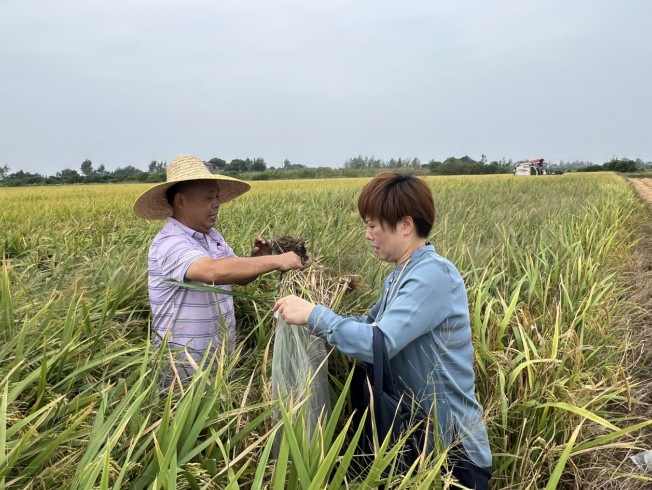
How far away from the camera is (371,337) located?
1145 mm

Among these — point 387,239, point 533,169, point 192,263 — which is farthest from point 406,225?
point 533,169

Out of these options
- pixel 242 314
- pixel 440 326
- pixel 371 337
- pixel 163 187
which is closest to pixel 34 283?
pixel 163 187

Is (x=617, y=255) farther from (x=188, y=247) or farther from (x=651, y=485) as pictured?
(x=188, y=247)

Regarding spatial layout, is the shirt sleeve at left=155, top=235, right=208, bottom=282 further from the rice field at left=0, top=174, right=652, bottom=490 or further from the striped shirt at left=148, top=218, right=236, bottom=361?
the rice field at left=0, top=174, right=652, bottom=490

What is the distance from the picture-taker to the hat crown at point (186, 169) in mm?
1883

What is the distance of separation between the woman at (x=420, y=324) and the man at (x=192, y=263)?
41 centimetres

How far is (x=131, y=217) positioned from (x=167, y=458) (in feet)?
16.6

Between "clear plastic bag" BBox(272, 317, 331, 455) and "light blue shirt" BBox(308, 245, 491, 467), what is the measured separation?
0.14m

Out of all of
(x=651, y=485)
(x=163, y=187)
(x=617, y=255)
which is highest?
(x=163, y=187)

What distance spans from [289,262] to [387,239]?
48cm

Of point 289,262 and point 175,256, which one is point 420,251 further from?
point 175,256

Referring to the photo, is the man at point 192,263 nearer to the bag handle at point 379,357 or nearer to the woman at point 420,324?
the woman at point 420,324

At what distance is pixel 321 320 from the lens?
122 cm

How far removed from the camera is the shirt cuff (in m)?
1.21
